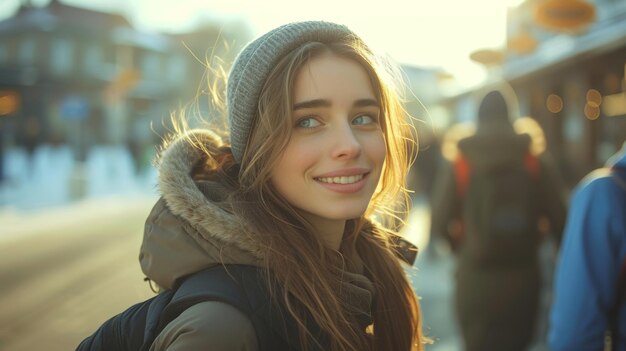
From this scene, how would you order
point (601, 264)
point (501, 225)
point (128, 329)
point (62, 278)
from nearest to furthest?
point (128, 329) < point (601, 264) < point (501, 225) < point (62, 278)

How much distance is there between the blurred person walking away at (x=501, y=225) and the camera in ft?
12.9

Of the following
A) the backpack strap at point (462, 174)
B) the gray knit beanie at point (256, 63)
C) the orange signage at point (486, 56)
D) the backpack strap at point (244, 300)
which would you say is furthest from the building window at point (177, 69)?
the backpack strap at point (244, 300)

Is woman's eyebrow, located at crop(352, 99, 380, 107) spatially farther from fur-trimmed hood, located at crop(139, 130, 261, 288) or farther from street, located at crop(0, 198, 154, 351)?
street, located at crop(0, 198, 154, 351)

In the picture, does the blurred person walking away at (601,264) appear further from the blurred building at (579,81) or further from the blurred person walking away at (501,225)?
the blurred building at (579,81)

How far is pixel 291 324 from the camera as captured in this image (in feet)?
4.15

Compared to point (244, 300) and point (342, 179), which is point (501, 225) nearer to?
point (342, 179)

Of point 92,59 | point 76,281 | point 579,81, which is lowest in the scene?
point 76,281

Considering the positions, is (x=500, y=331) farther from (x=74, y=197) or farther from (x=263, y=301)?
(x=74, y=197)

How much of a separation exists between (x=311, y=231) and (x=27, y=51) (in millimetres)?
45694

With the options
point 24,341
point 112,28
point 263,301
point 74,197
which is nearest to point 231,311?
point 263,301

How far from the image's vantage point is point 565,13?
263 inches

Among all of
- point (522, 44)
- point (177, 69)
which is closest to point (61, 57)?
point (177, 69)

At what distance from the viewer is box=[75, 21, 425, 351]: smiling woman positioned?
4.08 ft

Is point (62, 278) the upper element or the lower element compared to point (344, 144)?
lower
